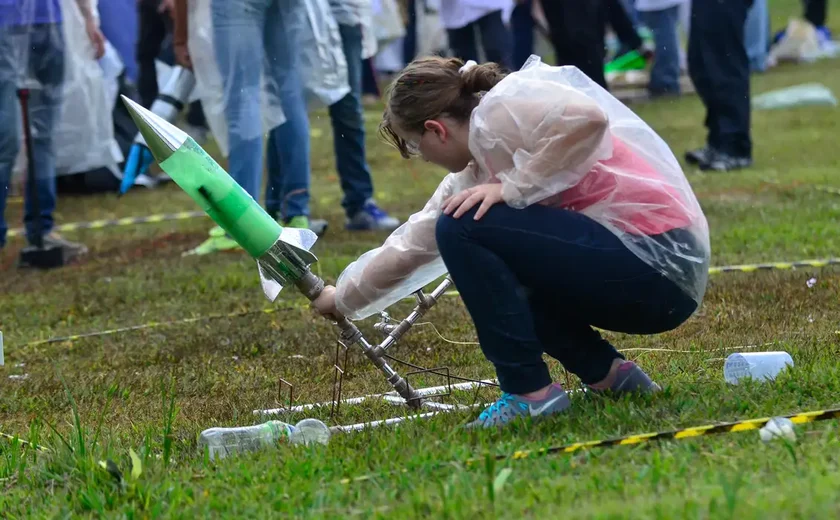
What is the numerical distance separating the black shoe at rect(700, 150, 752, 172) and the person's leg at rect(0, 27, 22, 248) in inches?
180

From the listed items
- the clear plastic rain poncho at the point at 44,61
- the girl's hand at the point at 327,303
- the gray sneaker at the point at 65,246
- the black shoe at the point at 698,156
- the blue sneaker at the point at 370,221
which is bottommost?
the black shoe at the point at 698,156

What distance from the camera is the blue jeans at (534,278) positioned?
281 centimetres

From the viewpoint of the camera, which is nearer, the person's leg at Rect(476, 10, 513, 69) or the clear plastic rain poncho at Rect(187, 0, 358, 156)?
the clear plastic rain poncho at Rect(187, 0, 358, 156)

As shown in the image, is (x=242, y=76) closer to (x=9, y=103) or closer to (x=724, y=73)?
(x=9, y=103)

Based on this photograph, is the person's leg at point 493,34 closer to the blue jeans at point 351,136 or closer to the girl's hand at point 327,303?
the blue jeans at point 351,136

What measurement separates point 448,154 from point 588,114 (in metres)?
0.41

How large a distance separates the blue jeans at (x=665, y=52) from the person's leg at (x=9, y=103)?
8.32 metres

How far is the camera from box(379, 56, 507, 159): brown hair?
9.71 ft

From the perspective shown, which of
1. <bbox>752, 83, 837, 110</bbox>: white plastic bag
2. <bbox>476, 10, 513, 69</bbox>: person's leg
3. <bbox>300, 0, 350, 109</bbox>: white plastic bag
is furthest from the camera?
<bbox>752, 83, 837, 110</bbox>: white plastic bag

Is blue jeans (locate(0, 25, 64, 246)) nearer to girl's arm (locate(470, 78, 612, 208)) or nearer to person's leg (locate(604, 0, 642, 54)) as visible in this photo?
girl's arm (locate(470, 78, 612, 208))

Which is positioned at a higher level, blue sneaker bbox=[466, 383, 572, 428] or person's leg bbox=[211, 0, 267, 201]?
blue sneaker bbox=[466, 383, 572, 428]

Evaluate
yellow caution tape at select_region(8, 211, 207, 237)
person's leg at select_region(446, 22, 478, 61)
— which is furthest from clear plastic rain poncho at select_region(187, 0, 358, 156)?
person's leg at select_region(446, 22, 478, 61)

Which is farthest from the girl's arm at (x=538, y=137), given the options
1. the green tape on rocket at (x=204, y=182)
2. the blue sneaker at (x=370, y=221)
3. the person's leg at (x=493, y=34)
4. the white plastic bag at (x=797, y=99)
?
the white plastic bag at (x=797, y=99)

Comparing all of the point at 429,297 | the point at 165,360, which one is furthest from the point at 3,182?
the point at 429,297
